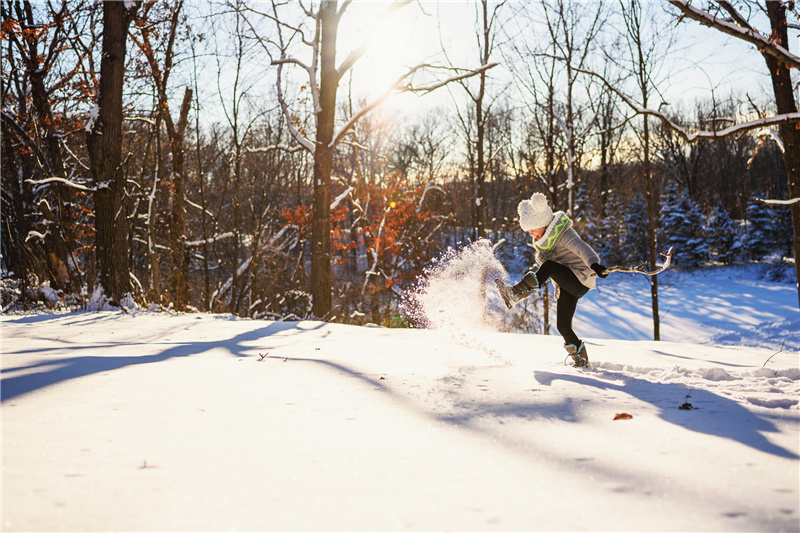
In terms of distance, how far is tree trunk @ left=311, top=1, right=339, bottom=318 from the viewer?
32.2 feet

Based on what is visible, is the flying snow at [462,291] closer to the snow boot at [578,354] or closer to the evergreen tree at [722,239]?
the snow boot at [578,354]

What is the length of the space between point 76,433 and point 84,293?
9.23 m

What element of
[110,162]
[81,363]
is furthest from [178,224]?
[81,363]

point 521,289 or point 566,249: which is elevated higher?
point 566,249

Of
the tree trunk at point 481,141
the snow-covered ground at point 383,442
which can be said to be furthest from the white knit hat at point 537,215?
the tree trunk at point 481,141

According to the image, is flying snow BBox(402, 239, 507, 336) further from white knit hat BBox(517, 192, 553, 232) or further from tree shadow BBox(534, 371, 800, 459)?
tree shadow BBox(534, 371, 800, 459)

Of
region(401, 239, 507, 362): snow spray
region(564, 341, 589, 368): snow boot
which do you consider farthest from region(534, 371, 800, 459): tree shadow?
region(401, 239, 507, 362): snow spray

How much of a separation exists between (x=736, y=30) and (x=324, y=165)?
682 cm

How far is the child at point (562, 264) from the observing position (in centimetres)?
449

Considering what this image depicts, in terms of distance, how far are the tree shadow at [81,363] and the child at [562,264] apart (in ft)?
9.25

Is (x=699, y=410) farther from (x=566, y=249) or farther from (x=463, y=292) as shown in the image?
(x=463, y=292)

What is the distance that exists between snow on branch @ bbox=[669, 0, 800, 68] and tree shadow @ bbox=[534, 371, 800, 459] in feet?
14.8

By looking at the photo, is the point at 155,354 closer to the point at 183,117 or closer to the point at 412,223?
the point at 183,117

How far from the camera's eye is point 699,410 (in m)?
2.74
